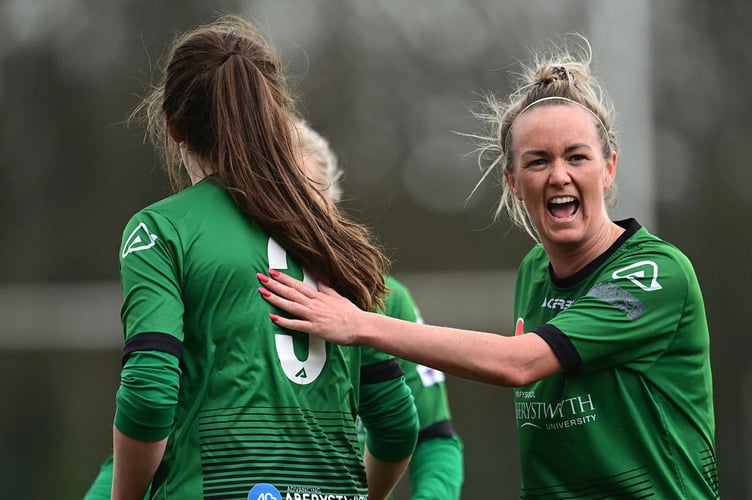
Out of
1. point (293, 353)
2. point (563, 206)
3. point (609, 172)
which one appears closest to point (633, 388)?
point (563, 206)

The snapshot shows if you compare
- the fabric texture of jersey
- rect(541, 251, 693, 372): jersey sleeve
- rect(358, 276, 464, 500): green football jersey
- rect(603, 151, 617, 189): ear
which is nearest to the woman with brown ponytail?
the fabric texture of jersey

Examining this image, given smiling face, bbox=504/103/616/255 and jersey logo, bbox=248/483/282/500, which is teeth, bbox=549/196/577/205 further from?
jersey logo, bbox=248/483/282/500

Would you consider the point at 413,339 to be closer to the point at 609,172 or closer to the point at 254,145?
the point at 254,145

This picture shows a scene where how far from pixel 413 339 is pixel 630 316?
535 millimetres

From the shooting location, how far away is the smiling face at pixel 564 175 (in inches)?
112

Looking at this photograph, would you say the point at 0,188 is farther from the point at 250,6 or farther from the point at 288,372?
the point at 288,372

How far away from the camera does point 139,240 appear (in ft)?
7.36

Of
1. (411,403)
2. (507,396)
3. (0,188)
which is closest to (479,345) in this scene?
(411,403)

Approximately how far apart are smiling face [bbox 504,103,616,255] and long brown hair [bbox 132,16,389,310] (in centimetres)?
60

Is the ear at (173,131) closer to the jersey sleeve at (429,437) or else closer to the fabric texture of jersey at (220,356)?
the fabric texture of jersey at (220,356)

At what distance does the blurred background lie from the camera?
8.26 metres

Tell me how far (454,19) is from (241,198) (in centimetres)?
716

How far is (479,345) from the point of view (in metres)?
2.63

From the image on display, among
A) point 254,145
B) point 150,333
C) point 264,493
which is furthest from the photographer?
point 254,145
